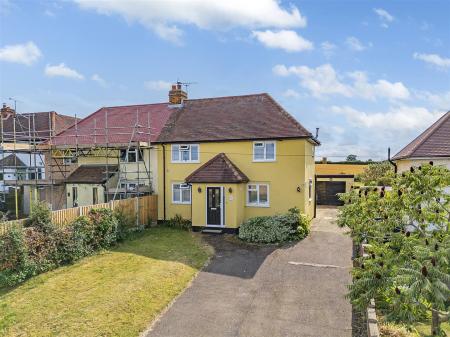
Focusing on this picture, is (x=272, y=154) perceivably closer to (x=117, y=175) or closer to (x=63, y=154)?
(x=117, y=175)

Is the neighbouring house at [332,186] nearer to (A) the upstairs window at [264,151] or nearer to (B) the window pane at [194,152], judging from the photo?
(A) the upstairs window at [264,151]

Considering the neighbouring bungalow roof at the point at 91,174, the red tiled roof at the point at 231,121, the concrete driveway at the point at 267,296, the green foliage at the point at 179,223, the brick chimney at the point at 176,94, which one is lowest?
the concrete driveway at the point at 267,296

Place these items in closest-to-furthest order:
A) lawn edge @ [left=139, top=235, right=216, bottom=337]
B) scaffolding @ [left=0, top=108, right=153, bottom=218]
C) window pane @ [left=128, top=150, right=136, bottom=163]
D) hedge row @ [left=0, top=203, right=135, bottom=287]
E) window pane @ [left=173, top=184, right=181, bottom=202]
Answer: lawn edge @ [left=139, top=235, right=216, bottom=337]
hedge row @ [left=0, top=203, right=135, bottom=287]
window pane @ [left=173, top=184, right=181, bottom=202]
scaffolding @ [left=0, top=108, right=153, bottom=218]
window pane @ [left=128, top=150, right=136, bottom=163]

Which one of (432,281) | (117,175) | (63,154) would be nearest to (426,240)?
(432,281)

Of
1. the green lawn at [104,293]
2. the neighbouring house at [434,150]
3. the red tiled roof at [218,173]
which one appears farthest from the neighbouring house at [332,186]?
the green lawn at [104,293]

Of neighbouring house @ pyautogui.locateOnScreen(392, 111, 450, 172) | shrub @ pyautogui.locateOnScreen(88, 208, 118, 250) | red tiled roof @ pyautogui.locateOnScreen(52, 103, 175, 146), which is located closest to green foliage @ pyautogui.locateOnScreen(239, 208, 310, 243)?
neighbouring house @ pyautogui.locateOnScreen(392, 111, 450, 172)

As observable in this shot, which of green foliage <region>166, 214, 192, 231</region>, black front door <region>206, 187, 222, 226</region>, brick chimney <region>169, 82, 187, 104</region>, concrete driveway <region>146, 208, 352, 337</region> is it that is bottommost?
concrete driveway <region>146, 208, 352, 337</region>

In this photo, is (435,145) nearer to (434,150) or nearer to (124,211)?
(434,150)

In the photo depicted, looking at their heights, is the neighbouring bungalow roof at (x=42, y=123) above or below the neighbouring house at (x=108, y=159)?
above

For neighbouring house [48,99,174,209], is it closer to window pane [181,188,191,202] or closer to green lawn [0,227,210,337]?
window pane [181,188,191,202]
